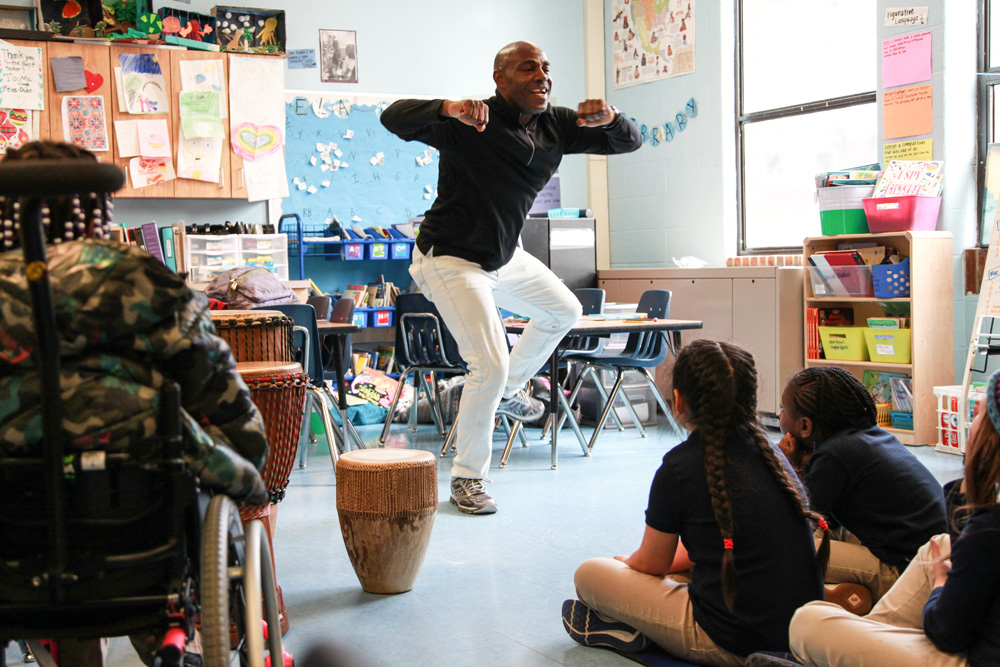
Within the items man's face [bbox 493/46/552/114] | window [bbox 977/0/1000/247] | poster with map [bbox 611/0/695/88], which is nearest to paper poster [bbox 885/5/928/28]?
window [bbox 977/0/1000/247]

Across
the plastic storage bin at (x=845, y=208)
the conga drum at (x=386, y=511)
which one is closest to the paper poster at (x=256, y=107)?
the plastic storage bin at (x=845, y=208)

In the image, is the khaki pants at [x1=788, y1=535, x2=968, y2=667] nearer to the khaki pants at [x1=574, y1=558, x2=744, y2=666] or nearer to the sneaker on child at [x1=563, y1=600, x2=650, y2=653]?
the khaki pants at [x1=574, y1=558, x2=744, y2=666]

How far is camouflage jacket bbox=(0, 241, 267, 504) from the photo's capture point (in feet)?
4.09

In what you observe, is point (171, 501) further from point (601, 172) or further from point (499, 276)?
point (601, 172)

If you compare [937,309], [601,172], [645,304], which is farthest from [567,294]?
[601,172]

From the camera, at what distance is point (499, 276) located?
139 inches

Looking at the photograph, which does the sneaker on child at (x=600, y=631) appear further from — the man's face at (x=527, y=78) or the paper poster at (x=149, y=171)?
the paper poster at (x=149, y=171)

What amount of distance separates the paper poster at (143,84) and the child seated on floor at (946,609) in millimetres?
5209

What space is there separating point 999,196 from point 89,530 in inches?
185

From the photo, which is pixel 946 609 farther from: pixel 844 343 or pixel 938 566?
pixel 844 343

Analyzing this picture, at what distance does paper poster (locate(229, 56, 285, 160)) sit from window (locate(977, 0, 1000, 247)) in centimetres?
409

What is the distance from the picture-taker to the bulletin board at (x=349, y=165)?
6453 millimetres

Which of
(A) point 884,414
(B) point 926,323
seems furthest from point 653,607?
(A) point 884,414

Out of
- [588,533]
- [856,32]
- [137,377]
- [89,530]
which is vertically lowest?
[588,533]
